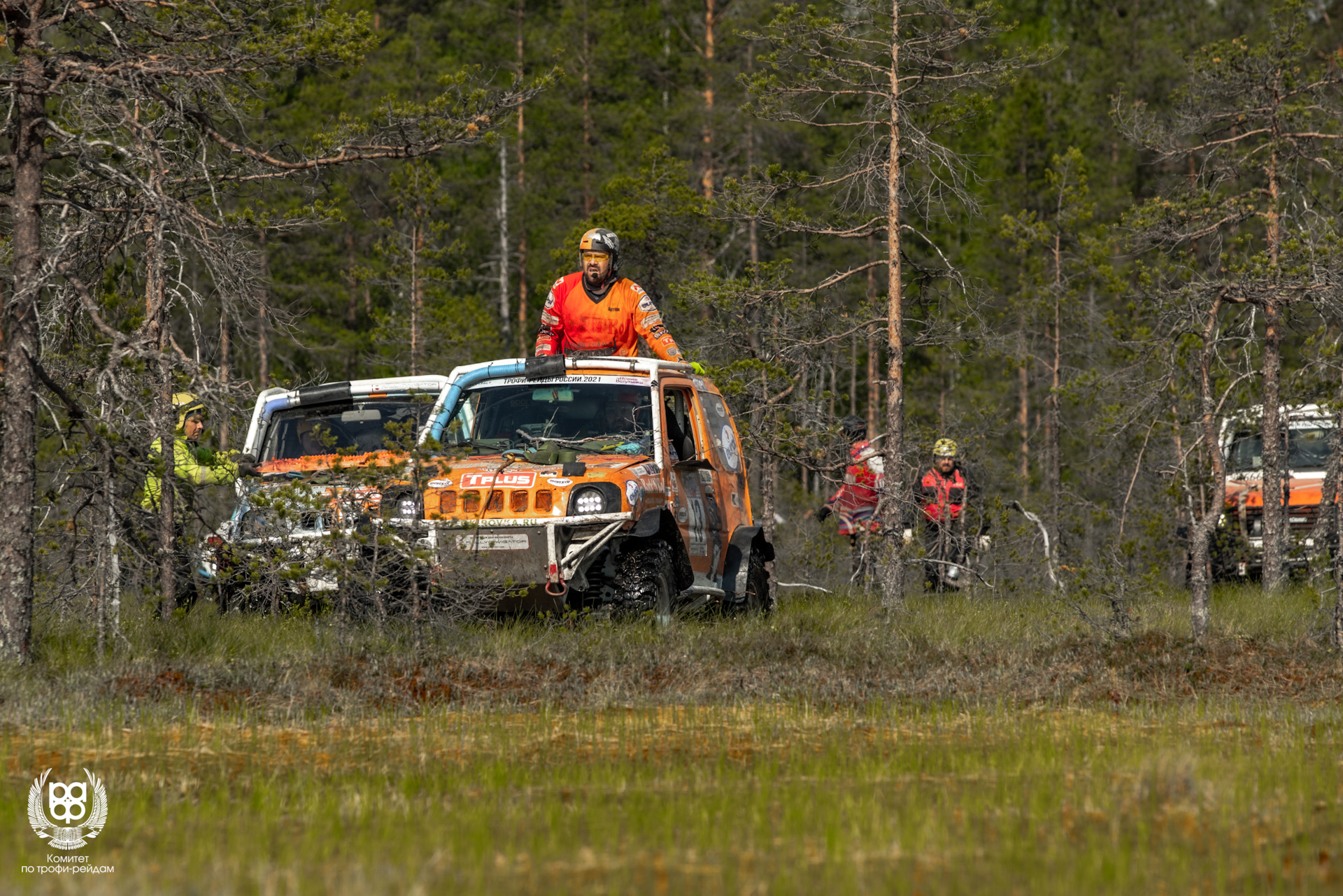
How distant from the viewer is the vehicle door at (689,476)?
1118 centimetres

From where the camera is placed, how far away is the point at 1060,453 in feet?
115

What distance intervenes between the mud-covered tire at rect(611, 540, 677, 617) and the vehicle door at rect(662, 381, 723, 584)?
35 cm

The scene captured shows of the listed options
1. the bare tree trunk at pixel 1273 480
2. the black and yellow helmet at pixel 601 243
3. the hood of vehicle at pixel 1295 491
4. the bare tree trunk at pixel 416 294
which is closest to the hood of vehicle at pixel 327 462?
the black and yellow helmet at pixel 601 243

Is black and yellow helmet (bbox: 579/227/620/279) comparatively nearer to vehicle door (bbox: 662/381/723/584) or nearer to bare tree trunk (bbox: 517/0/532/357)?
vehicle door (bbox: 662/381/723/584)

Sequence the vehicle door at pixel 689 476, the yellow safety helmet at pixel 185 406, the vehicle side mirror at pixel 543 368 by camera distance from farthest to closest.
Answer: the vehicle side mirror at pixel 543 368 < the vehicle door at pixel 689 476 < the yellow safety helmet at pixel 185 406

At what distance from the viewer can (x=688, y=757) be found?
7242 millimetres

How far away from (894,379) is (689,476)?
4044 mm

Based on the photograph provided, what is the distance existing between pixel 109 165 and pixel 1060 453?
2856 cm

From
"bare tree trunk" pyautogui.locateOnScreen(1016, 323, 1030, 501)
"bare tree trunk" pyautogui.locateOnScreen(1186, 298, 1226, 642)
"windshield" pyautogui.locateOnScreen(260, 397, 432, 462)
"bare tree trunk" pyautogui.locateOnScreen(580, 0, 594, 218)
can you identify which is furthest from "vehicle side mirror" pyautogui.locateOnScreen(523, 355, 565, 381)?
"bare tree trunk" pyautogui.locateOnScreen(580, 0, 594, 218)

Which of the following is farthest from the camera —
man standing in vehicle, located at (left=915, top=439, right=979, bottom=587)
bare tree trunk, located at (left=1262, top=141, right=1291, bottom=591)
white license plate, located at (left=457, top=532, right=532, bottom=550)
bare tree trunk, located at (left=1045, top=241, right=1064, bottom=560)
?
bare tree trunk, located at (left=1045, top=241, right=1064, bottom=560)

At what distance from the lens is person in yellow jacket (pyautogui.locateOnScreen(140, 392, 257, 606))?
31.0 feet

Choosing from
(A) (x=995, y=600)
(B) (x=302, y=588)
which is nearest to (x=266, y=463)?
(B) (x=302, y=588)

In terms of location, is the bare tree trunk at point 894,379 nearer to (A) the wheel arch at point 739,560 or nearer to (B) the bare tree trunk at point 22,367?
(A) the wheel arch at point 739,560

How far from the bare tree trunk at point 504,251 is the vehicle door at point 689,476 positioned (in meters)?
26.2
